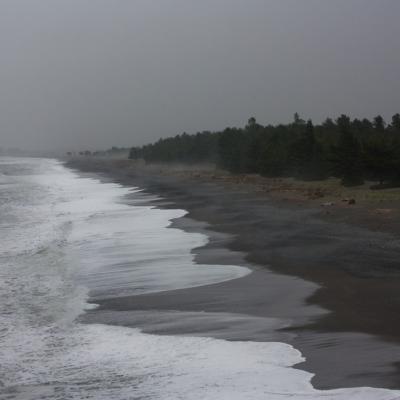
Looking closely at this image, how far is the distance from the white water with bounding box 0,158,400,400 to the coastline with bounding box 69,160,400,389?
55 cm

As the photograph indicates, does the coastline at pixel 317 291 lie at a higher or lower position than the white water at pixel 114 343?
higher

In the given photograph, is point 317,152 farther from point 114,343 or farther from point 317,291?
point 114,343

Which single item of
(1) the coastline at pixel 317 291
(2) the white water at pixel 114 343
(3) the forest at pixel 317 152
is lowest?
(2) the white water at pixel 114 343

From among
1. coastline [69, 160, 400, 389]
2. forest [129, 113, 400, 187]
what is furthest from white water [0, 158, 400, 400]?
forest [129, 113, 400, 187]

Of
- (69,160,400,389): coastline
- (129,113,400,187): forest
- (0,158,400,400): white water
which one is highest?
(129,113,400,187): forest

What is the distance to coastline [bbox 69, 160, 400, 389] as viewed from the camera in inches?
345

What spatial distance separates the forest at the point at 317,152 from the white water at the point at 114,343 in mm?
21174

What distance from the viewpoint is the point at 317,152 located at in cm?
5162

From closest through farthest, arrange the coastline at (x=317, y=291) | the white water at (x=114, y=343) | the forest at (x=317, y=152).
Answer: the white water at (x=114, y=343), the coastline at (x=317, y=291), the forest at (x=317, y=152)

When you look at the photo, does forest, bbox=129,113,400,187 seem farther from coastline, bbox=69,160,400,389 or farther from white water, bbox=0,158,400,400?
white water, bbox=0,158,400,400

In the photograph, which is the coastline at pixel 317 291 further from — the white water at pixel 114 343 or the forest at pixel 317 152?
the forest at pixel 317 152

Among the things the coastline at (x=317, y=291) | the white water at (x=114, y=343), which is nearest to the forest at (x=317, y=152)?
the coastline at (x=317, y=291)

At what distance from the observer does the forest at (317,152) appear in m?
40.0

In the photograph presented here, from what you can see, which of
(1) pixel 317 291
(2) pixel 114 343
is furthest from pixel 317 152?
(2) pixel 114 343
